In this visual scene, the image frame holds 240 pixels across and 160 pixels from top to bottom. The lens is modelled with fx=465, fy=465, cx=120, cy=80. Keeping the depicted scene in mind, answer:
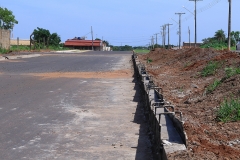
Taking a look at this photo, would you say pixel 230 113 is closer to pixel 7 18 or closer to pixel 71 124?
pixel 71 124

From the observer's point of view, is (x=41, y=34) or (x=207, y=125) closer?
(x=207, y=125)

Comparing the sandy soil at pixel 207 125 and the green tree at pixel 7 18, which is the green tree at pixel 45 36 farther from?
the sandy soil at pixel 207 125

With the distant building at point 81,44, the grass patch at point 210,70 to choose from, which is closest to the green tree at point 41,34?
the distant building at point 81,44

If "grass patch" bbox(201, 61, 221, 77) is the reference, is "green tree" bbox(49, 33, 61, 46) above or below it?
above

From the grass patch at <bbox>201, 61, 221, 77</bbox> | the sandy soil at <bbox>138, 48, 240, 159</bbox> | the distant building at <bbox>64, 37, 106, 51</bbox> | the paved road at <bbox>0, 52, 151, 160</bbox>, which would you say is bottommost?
the paved road at <bbox>0, 52, 151, 160</bbox>

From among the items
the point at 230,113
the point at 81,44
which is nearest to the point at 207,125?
the point at 230,113

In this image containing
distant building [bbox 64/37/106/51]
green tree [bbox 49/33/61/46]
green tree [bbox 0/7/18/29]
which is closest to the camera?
green tree [bbox 0/7/18/29]

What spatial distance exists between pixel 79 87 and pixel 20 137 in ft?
30.4

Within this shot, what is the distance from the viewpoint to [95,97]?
48.9 ft

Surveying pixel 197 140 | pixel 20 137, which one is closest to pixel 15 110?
pixel 20 137

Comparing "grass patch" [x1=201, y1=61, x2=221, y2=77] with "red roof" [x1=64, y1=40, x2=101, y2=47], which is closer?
"grass patch" [x1=201, y1=61, x2=221, y2=77]

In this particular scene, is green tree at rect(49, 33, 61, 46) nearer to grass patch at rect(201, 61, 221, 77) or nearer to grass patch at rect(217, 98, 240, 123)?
grass patch at rect(201, 61, 221, 77)

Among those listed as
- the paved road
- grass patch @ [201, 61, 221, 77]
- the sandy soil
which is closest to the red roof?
grass patch @ [201, 61, 221, 77]

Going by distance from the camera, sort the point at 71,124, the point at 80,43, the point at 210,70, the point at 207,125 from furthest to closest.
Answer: the point at 80,43 < the point at 210,70 < the point at 71,124 < the point at 207,125
